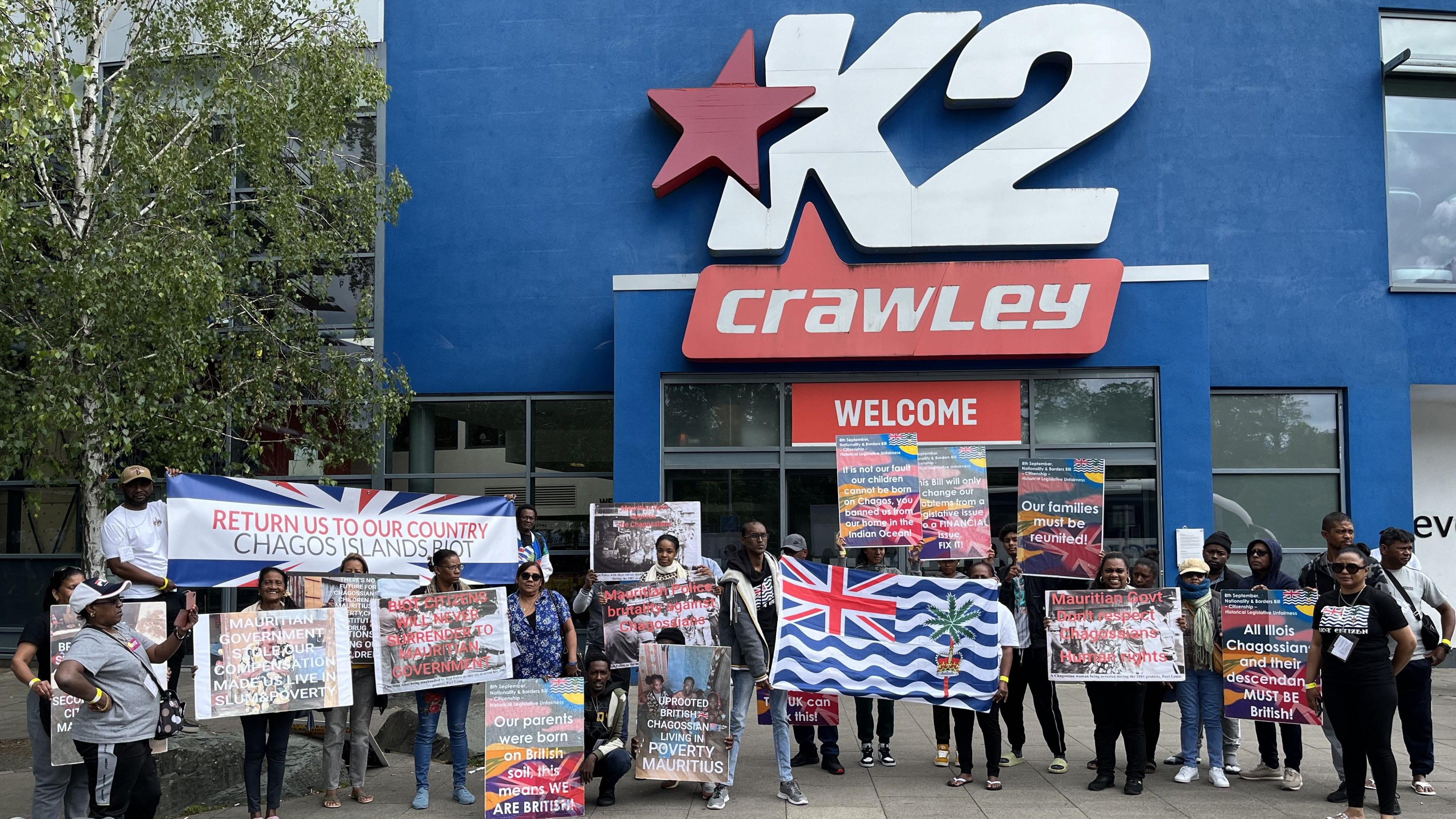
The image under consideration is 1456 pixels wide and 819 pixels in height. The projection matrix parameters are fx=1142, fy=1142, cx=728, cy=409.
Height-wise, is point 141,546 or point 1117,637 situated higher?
point 141,546

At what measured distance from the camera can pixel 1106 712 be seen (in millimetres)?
8273

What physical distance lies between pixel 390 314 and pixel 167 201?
406cm

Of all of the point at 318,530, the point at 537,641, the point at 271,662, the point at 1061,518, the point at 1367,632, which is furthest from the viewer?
the point at 1061,518

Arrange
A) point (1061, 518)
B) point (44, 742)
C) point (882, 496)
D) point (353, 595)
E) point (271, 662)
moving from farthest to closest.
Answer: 1. point (882, 496)
2. point (1061, 518)
3. point (353, 595)
4. point (271, 662)
5. point (44, 742)

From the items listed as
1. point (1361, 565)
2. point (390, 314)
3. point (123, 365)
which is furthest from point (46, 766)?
point (390, 314)

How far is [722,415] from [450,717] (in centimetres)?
691

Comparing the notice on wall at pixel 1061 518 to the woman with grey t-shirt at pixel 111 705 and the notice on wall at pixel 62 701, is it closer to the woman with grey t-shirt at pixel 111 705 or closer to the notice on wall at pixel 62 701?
the woman with grey t-shirt at pixel 111 705

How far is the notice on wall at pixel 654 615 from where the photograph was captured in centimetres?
845

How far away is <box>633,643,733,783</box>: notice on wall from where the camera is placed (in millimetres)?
7777

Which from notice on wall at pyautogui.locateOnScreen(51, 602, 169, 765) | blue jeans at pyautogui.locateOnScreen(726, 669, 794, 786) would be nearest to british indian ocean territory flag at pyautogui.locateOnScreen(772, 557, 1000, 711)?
blue jeans at pyautogui.locateOnScreen(726, 669, 794, 786)

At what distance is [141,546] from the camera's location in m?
8.72

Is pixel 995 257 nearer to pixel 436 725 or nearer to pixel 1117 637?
pixel 1117 637

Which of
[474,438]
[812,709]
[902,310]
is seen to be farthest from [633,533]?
[474,438]

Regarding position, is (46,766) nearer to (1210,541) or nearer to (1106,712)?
(1106,712)
